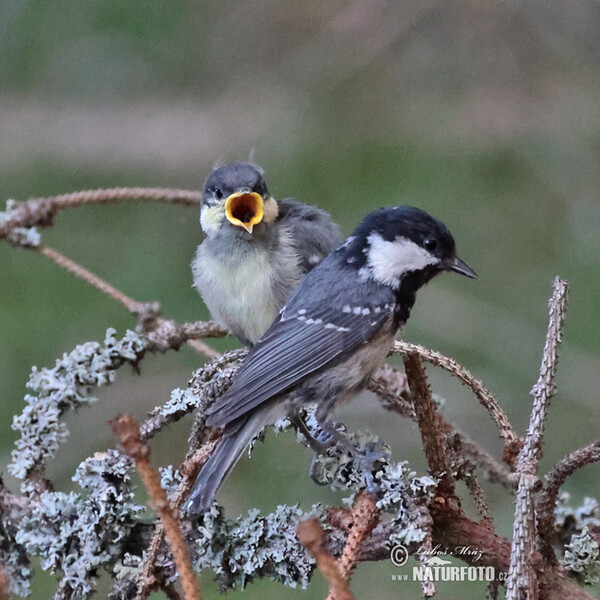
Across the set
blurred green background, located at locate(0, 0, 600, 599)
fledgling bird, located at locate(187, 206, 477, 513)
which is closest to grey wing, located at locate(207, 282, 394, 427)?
fledgling bird, located at locate(187, 206, 477, 513)

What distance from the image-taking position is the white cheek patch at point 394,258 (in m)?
1.05

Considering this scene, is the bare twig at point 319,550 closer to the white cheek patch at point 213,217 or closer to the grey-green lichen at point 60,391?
the grey-green lichen at point 60,391

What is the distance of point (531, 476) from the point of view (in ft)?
2.09

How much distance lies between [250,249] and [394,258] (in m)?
0.37

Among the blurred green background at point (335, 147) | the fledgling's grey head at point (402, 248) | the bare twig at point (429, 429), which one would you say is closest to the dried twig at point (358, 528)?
the bare twig at point (429, 429)

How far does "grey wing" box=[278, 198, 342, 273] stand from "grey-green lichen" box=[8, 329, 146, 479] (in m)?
0.53

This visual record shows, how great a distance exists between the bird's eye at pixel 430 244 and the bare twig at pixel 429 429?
304mm

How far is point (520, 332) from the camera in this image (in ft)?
5.76

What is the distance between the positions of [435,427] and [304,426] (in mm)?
341

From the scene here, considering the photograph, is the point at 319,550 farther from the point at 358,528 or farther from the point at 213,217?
the point at 213,217

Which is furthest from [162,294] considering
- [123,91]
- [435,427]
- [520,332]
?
[435,427]

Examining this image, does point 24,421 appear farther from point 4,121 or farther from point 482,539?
point 4,121

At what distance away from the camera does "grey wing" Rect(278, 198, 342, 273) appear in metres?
1.41

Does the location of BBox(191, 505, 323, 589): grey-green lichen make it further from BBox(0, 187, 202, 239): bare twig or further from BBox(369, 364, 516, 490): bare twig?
BBox(0, 187, 202, 239): bare twig
